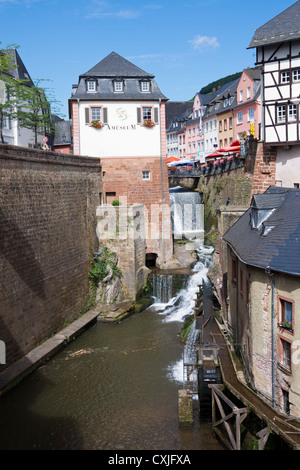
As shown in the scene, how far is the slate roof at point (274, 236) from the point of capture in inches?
425

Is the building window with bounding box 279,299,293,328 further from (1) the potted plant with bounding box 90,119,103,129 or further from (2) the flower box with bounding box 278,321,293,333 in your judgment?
(1) the potted plant with bounding box 90,119,103,129

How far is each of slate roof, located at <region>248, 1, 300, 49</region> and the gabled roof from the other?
6945 mm

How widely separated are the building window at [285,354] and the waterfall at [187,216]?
70.6ft

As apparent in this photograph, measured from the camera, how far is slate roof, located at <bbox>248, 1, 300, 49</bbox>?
22.4 m

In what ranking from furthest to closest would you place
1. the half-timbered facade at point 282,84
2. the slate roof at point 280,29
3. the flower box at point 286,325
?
the half-timbered facade at point 282,84 → the slate roof at point 280,29 → the flower box at point 286,325

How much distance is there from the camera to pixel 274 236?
12023 mm

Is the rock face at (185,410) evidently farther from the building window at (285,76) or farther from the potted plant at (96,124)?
the potted plant at (96,124)

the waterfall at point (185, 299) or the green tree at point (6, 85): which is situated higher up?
the green tree at point (6, 85)

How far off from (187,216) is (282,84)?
13001mm

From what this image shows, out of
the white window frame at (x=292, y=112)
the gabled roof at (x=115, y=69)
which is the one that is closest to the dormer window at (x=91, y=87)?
the gabled roof at (x=115, y=69)

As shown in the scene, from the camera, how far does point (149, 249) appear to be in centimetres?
2847

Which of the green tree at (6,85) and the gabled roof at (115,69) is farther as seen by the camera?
the gabled roof at (115,69)
